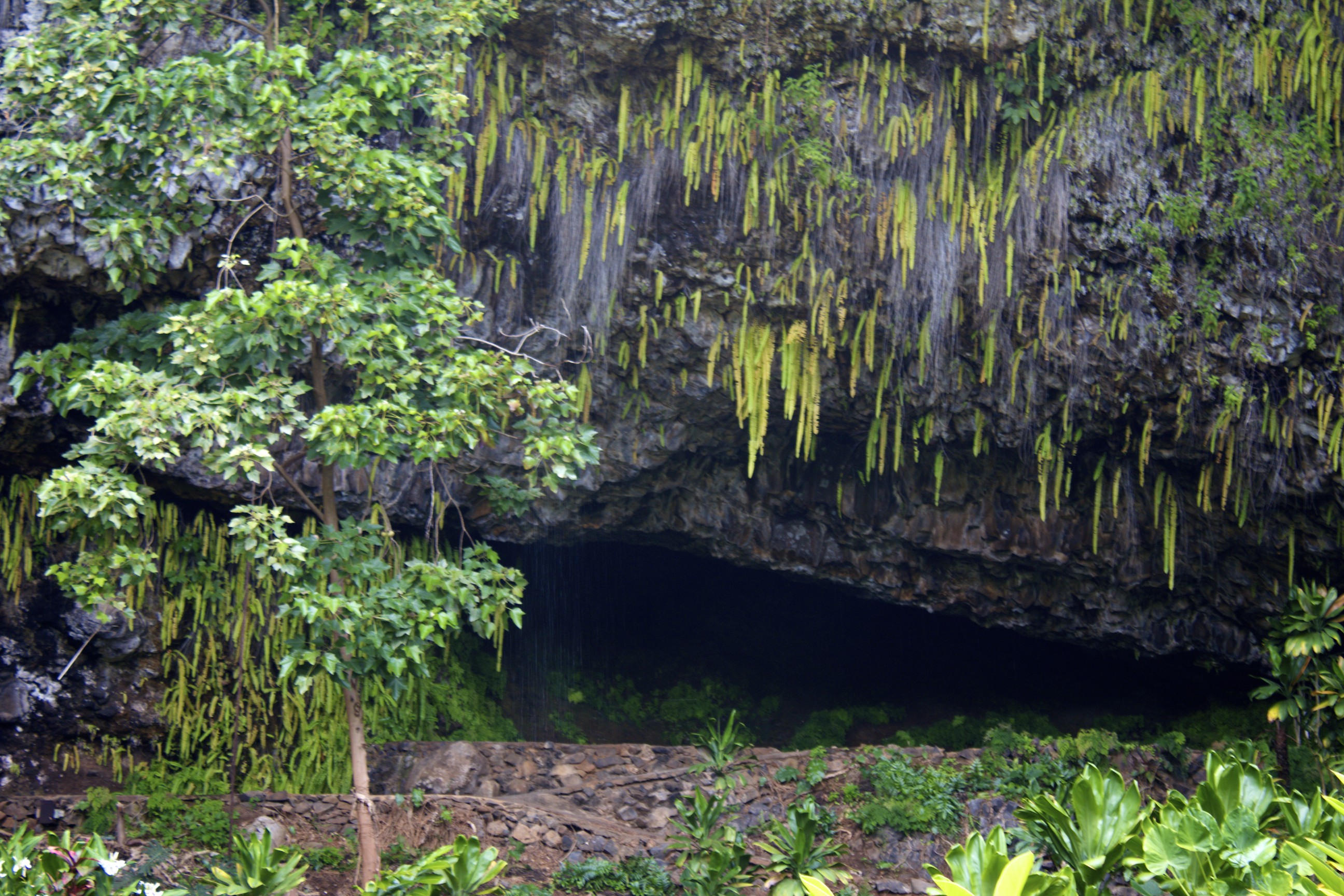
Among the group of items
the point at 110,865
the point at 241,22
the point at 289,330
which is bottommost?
the point at 110,865

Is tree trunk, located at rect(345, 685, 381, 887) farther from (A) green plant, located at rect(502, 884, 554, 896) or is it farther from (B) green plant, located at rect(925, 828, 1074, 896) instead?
(B) green plant, located at rect(925, 828, 1074, 896)

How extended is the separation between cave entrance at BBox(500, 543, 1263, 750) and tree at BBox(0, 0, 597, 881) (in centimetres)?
553

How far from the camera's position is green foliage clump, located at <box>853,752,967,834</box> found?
7262mm

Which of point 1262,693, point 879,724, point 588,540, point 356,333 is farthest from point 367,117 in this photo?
point 879,724

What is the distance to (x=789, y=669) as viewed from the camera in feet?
39.9

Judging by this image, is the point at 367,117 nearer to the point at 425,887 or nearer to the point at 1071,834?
the point at 425,887

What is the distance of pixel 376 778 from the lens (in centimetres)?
818

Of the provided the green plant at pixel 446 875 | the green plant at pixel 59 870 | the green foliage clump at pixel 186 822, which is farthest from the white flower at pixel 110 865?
the green foliage clump at pixel 186 822

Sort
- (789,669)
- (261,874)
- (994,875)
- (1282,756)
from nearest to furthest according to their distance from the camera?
(994,875) < (261,874) < (1282,756) < (789,669)

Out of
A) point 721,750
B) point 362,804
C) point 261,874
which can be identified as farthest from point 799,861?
point 261,874

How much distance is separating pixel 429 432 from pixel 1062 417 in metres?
5.76

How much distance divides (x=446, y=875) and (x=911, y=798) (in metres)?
4.29

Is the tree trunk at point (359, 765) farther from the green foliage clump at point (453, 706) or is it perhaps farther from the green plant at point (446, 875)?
the green foliage clump at point (453, 706)

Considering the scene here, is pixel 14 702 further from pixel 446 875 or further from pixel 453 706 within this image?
pixel 446 875
